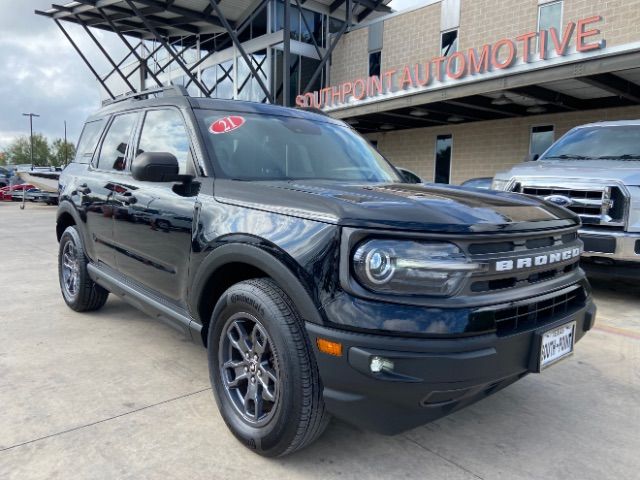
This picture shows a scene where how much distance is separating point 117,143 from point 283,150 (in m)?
1.63

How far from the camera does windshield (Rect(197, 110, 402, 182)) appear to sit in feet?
10.1

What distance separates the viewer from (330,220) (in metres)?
2.13

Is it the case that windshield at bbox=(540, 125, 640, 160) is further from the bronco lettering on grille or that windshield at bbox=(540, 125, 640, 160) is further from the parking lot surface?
the bronco lettering on grille

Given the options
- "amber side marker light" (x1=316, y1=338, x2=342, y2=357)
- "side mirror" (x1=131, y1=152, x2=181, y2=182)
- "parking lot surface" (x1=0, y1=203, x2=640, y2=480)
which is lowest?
"parking lot surface" (x1=0, y1=203, x2=640, y2=480)

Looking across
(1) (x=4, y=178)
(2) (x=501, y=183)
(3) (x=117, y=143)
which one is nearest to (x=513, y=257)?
(3) (x=117, y=143)

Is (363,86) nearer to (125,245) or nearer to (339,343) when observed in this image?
(125,245)

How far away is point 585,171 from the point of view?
18.0 ft

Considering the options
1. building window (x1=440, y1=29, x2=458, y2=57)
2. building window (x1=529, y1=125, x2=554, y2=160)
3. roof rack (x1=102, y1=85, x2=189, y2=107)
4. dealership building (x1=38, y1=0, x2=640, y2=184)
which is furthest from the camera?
building window (x1=440, y1=29, x2=458, y2=57)

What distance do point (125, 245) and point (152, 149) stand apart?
2.34 feet

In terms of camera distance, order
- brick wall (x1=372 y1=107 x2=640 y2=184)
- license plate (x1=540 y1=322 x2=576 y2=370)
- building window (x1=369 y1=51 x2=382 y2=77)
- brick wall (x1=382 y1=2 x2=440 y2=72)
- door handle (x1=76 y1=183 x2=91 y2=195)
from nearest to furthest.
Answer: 1. license plate (x1=540 y1=322 x2=576 y2=370)
2. door handle (x1=76 y1=183 x2=91 y2=195)
3. brick wall (x1=372 y1=107 x2=640 y2=184)
4. brick wall (x1=382 y1=2 x2=440 y2=72)
5. building window (x1=369 y1=51 x2=382 y2=77)

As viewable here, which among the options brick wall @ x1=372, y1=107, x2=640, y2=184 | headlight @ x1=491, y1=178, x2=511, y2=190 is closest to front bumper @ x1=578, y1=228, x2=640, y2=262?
headlight @ x1=491, y1=178, x2=511, y2=190

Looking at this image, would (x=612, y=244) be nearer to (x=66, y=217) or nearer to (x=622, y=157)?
(x=622, y=157)

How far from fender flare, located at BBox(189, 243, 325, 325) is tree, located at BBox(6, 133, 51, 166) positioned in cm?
8634

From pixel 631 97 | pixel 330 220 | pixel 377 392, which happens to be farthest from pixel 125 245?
pixel 631 97
